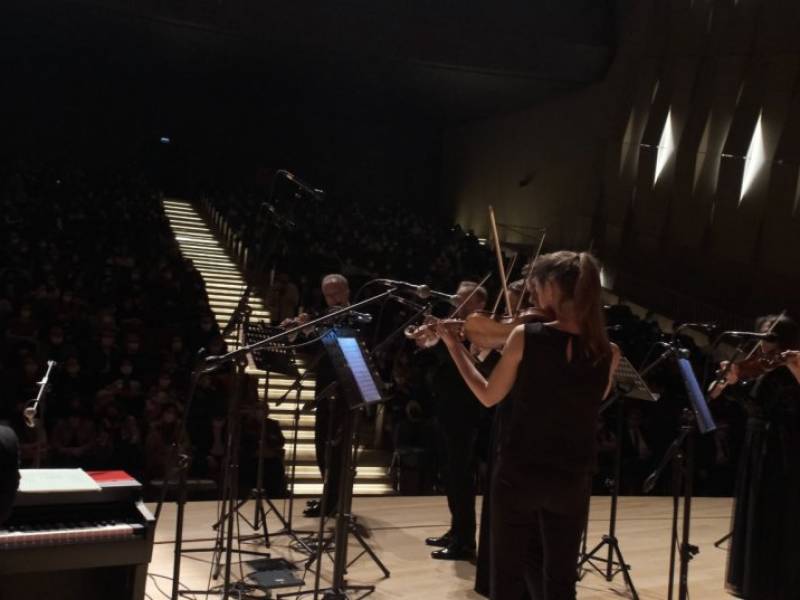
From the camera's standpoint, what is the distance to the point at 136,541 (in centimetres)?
276

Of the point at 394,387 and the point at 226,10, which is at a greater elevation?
the point at 226,10

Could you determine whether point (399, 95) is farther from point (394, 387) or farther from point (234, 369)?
point (234, 369)

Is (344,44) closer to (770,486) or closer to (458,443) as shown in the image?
(458,443)

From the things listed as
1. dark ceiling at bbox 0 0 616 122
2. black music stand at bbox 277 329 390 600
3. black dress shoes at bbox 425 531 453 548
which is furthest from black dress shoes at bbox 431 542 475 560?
dark ceiling at bbox 0 0 616 122

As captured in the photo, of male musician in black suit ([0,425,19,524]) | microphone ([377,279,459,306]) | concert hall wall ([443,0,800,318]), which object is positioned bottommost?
male musician in black suit ([0,425,19,524])

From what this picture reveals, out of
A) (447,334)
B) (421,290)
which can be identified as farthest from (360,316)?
(447,334)

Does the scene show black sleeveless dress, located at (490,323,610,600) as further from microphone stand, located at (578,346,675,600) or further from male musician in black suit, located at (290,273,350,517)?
male musician in black suit, located at (290,273,350,517)

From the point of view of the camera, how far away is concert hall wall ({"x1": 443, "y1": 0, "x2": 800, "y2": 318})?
10961 mm

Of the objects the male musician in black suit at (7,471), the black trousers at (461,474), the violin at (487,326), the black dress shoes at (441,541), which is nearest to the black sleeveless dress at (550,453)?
the violin at (487,326)

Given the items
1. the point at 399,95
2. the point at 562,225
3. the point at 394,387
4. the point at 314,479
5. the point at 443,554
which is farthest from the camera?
the point at 399,95

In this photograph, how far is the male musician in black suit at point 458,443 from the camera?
15.1ft

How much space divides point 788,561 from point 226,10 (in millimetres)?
11519

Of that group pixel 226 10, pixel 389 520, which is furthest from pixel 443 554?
pixel 226 10

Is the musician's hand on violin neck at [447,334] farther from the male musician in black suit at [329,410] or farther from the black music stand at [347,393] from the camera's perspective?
the male musician in black suit at [329,410]
